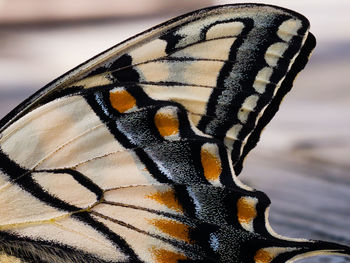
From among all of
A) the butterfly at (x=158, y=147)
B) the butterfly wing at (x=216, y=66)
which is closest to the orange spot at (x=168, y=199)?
the butterfly at (x=158, y=147)

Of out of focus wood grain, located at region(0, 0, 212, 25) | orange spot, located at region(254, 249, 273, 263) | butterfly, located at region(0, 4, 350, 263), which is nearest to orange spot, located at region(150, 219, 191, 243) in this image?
butterfly, located at region(0, 4, 350, 263)

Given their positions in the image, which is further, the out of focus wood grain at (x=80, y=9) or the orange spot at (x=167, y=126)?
the out of focus wood grain at (x=80, y=9)

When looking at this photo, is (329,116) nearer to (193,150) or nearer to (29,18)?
(193,150)

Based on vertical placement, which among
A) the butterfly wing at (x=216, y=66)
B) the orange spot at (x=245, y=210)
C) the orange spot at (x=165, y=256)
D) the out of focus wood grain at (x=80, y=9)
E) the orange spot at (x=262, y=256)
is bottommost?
the orange spot at (x=165, y=256)

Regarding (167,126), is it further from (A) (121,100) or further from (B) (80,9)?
(B) (80,9)

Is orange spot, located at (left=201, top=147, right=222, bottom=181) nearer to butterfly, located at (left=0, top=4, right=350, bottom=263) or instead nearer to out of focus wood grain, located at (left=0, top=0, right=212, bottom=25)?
butterfly, located at (left=0, top=4, right=350, bottom=263)

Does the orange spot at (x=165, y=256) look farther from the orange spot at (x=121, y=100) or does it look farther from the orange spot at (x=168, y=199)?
the orange spot at (x=121, y=100)

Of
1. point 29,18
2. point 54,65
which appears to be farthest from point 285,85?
point 29,18
